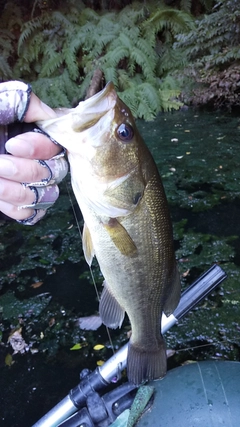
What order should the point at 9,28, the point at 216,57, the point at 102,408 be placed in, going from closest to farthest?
1. the point at 102,408
2. the point at 216,57
3. the point at 9,28

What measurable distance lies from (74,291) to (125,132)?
2.50m

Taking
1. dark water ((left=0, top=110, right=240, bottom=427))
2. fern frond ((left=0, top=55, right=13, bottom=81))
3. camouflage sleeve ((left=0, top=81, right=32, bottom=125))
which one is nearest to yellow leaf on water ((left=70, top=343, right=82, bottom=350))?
dark water ((left=0, top=110, right=240, bottom=427))

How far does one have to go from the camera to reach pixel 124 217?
1.56 metres

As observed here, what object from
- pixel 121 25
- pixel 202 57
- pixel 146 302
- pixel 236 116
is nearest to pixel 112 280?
pixel 146 302

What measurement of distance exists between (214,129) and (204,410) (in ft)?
23.1

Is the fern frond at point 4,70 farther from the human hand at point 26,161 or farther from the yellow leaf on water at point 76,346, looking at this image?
the human hand at point 26,161

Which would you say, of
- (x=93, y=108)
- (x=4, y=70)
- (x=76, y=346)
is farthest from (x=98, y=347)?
(x=4, y=70)

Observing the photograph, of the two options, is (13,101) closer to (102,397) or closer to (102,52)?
(102,397)

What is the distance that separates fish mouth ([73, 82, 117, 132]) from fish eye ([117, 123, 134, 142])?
9 cm

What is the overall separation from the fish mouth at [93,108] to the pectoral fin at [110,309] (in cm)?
78

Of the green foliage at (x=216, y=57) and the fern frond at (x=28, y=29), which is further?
the fern frond at (x=28, y=29)

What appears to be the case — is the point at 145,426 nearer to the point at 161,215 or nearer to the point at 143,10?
the point at 161,215

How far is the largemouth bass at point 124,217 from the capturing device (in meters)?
1.41

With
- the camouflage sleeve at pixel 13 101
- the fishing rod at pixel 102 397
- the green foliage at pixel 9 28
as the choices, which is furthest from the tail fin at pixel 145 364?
the green foliage at pixel 9 28
